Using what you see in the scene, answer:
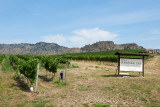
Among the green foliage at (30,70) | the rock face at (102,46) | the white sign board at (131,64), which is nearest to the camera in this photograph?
the green foliage at (30,70)

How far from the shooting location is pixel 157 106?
25.1ft

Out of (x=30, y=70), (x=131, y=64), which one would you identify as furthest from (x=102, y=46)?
(x=30, y=70)

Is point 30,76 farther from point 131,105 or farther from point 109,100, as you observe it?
point 131,105

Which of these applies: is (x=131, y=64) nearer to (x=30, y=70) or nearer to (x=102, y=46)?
(x=30, y=70)

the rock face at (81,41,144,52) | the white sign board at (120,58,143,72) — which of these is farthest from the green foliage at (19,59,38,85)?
the rock face at (81,41,144,52)

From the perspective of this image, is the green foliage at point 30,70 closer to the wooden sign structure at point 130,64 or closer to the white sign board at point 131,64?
the wooden sign structure at point 130,64

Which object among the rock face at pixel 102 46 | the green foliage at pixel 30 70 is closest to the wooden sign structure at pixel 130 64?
the green foliage at pixel 30 70

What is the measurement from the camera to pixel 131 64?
1705cm

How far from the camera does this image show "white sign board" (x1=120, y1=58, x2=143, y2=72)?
1692cm

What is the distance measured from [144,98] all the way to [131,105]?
1590mm

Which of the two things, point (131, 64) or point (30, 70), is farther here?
point (131, 64)

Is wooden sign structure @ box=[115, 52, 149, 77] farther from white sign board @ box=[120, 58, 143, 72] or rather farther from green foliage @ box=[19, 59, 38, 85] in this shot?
green foliage @ box=[19, 59, 38, 85]

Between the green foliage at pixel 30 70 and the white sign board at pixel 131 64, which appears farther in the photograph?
the white sign board at pixel 131 64

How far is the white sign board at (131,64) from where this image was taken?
16922 millimetres
